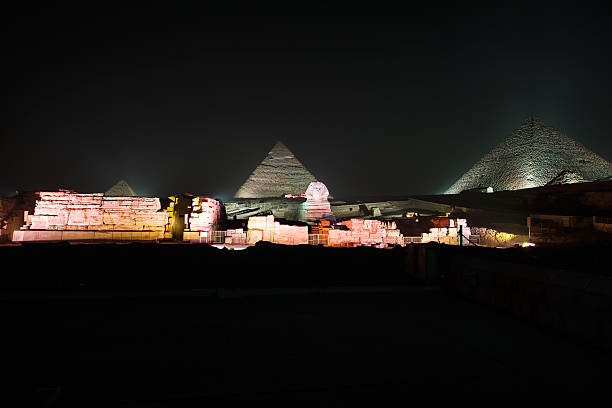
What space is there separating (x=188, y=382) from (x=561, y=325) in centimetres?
252

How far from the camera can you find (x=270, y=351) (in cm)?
218

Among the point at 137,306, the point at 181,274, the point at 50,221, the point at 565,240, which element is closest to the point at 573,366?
the point at 137,306

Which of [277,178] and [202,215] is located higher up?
[277,178]

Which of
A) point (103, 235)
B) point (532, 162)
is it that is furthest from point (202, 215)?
point (532, 162)

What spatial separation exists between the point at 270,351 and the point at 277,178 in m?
69.9

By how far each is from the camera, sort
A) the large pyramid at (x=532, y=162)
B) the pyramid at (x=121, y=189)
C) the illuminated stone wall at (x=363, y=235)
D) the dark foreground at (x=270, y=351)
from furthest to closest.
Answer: the large pyramid at (x=532, y=162), the pyramid at (x=121, y=189), the illuminated stone wall at (x=363, y=235), the dark foreground at (x=270, y=351)

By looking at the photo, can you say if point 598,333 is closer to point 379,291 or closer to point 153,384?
point 379,291

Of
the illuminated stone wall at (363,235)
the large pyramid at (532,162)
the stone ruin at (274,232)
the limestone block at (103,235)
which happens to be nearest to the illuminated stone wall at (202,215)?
the stone ruin at (274,232)

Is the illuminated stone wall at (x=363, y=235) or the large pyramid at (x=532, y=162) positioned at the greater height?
the large pyramid at (x=532, y=162)

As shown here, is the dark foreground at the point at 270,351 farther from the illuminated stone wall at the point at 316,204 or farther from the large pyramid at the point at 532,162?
the large pyramid at the point at 532,162

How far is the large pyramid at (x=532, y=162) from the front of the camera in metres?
61.2

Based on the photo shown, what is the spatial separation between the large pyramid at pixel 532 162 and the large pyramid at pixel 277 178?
31.1m

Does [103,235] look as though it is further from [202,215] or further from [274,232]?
[274,232]

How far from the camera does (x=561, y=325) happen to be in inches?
99.7
